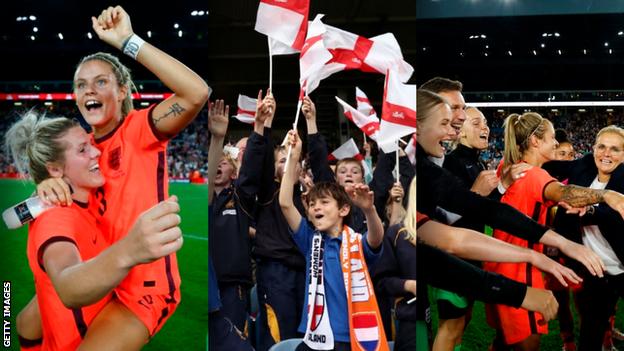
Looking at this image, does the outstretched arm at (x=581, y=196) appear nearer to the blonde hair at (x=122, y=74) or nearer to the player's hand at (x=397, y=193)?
the player's hand at (x=397, y=193)

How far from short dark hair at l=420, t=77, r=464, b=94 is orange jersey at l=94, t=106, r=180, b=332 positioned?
5.36ft

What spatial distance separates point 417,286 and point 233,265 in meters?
1.09

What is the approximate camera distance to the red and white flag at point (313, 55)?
3.58 meters

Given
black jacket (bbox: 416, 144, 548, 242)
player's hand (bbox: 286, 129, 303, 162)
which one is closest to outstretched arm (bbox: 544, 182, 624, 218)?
black jacket (bbox: 416, 144, 548, 242)

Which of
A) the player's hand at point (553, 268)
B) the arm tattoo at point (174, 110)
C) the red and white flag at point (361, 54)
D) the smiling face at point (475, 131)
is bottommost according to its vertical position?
the player's hand at point (553, 268)

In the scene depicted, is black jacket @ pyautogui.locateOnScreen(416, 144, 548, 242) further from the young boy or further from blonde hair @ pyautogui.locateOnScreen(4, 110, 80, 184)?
blonde hair @ pyautogui.locateOnScreen(4, 110, 80, 184)

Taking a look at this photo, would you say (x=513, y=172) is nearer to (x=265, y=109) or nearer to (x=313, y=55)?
(x=313, y=55)

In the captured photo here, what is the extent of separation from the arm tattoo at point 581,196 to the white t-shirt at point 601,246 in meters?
0.04

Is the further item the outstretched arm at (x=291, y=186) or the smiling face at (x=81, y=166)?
the outstretched arm at (x=291, y=186)

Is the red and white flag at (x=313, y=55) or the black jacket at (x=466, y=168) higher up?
the red and white flag at (x=313, y=55)

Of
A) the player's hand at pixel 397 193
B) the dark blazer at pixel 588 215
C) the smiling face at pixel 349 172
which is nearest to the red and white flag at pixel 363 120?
the smiling face at pixel 349 172

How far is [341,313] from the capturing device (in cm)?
358

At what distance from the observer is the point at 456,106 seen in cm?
390

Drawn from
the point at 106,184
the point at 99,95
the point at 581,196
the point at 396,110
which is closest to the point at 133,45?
the point at 99,95
